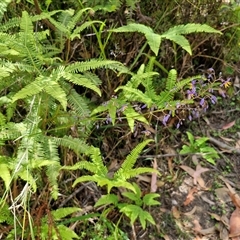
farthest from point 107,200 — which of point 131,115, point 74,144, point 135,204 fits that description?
point 131,115

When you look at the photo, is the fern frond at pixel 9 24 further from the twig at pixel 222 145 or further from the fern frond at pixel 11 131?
the twig at pixel 222 145

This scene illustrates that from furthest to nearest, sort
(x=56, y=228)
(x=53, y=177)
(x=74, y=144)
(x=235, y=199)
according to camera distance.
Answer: (x=235, y=199) < (x=74, y=144) < (x=53, y=177) < (x=56, y=228)

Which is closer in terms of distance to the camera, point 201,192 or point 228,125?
point 201,192

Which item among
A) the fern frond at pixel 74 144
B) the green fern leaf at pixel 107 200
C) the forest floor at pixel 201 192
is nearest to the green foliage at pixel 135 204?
the green fern leaf at pixel 107 200

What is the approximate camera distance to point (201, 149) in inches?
140

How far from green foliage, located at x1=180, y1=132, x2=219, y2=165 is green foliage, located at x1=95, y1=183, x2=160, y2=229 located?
64 centimetres

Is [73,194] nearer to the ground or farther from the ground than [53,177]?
nearer to the ground

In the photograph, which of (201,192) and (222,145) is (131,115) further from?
(222,145)

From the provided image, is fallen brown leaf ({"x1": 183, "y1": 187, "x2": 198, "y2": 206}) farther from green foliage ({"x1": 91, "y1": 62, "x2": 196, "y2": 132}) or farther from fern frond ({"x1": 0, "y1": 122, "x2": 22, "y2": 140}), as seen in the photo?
fern frond ({"x1": 0, "y1": 122, "x2": 22, "y2": 140})

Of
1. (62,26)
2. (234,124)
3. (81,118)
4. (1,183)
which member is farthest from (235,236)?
(62,26)

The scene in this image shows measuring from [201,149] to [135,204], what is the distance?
85 centimetres

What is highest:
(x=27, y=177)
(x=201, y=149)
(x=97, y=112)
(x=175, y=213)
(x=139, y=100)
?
(x=139, y=100)

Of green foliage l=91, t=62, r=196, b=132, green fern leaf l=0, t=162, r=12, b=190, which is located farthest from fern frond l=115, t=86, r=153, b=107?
green fern leaf l=0, t=162, r=12, b=190

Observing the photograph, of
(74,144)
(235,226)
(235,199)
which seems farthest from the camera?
(235,199)
